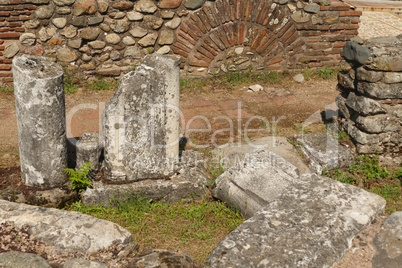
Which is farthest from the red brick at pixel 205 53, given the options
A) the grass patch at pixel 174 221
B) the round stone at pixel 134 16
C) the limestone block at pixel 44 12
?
the grass patch at pixel 174 221

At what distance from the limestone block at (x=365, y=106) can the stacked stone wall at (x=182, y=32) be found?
2.56 metres

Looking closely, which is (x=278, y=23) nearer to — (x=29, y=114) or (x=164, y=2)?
(x=164, y=2)

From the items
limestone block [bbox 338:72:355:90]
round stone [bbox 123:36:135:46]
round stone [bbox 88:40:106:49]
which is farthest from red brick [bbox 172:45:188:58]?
limestone block [bbox 338:72:355:90]

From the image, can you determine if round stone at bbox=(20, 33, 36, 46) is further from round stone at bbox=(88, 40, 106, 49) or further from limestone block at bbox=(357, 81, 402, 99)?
limestone block at bbox=(357, 81, 402, 99)

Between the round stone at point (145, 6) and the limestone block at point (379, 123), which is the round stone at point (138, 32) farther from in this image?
the limestone block at point (379, 123)

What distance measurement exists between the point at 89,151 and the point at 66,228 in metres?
0.91

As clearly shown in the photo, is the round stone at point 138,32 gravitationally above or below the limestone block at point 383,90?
above

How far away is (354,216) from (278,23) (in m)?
4.34

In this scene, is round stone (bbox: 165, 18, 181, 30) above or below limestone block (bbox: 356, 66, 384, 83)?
above

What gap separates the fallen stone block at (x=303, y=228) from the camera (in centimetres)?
270

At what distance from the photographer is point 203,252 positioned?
3.49 meters

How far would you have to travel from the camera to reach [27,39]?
6352mm

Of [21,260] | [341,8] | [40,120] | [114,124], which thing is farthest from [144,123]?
[341,8]

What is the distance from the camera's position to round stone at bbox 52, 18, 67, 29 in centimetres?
632
